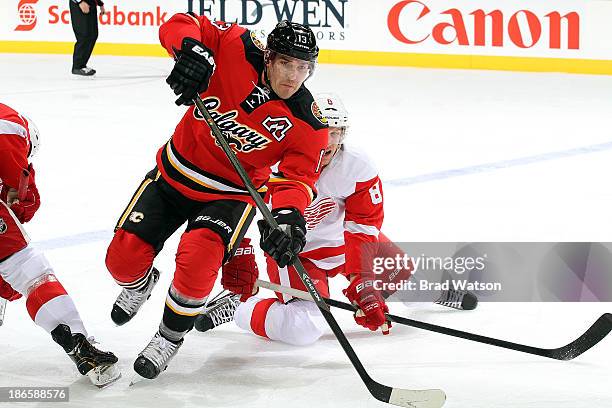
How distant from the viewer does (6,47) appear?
391 inches

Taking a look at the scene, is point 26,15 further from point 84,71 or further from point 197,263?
point 197,263

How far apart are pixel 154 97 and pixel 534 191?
3.64 m

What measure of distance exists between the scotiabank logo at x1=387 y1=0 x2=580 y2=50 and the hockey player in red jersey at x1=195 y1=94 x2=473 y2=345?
6.54 meters

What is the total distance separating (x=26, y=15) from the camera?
32.3ft

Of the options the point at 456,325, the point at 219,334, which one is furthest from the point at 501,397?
the point at 219,334

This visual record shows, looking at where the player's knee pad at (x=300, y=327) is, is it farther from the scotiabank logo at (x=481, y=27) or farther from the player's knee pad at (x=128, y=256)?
the scotiabank logo at (x=481, y=27)

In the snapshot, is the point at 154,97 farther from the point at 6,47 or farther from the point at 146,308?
the point at 146,308

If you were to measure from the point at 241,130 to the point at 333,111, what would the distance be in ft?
1.22

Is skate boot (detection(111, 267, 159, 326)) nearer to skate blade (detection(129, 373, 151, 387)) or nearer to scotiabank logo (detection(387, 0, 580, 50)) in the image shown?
skate blade (detection(129, 373, 151, 387))

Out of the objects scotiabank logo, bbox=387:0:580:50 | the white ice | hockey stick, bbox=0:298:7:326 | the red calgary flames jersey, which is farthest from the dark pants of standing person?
the red calgary flames jersey

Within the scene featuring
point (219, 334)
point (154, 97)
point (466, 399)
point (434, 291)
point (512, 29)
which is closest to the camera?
point (466, 399)

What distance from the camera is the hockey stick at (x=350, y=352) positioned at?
8.64ft

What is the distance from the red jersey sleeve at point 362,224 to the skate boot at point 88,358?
32.2 inches

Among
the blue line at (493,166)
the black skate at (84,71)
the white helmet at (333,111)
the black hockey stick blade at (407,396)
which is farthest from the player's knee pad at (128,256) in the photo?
the black skate at (84,71)
